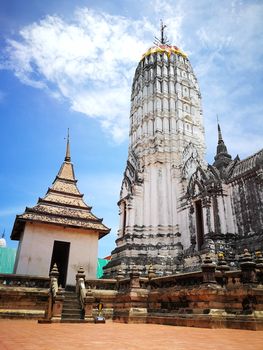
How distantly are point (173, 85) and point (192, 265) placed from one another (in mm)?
21054

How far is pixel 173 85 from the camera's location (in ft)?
111

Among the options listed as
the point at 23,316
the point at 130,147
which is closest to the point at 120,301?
the point at 23,316

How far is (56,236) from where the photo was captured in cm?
1864

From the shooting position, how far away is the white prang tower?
2528cm

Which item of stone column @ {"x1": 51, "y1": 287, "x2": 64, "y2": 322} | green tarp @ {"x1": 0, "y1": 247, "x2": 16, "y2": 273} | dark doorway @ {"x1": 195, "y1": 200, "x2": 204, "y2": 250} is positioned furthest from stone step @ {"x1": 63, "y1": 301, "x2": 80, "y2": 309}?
green tarp @ {"x1": 0, "y1": 247, "x2": 16, "y2": 273}

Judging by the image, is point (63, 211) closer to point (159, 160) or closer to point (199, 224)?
point (199, 224)

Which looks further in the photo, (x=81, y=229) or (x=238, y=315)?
(x=81, y=229)

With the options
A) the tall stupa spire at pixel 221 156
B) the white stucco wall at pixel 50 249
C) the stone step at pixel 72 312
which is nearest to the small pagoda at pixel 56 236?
the white stucco wall at pixel 50 249

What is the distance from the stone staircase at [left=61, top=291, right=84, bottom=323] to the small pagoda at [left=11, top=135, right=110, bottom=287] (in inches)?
152

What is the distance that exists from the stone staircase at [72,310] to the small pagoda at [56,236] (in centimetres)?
385

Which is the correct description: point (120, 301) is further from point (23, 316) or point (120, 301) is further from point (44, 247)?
point (44, 247)

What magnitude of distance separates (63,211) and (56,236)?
6.09 ft

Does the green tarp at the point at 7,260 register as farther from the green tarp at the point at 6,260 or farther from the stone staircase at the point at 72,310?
the stone staircase at the point at 72,310

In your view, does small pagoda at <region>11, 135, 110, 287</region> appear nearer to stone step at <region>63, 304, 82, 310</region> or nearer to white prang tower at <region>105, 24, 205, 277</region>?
stone step at <region>63, 304, 82, 310</region>
